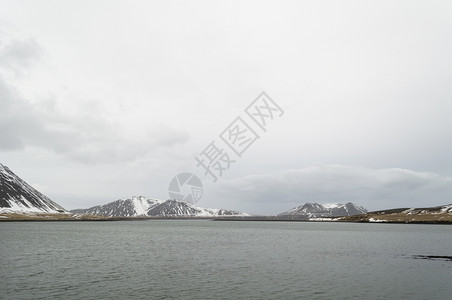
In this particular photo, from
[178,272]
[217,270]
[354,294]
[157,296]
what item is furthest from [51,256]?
[354,294]

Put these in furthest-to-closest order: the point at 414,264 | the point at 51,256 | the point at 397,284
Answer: the point at 51,256 → the point at 414,264 → the point at 397,284

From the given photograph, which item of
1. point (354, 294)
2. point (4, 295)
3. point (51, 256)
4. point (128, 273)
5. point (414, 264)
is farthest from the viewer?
point (51, 256)

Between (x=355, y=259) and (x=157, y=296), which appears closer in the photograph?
(x=157, y=296)

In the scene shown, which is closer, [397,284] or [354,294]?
[354,294]

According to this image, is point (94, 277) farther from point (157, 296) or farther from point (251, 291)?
point (251, 291)

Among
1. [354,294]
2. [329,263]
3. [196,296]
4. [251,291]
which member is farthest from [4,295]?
[329,263]

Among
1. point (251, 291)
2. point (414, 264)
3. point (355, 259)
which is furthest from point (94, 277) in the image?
point (414, 264)

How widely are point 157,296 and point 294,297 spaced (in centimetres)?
1728

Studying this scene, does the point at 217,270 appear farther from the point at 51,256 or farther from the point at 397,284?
the point at 51,256

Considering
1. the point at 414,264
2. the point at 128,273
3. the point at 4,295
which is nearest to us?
the point at 4,295

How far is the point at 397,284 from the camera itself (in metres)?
49.3

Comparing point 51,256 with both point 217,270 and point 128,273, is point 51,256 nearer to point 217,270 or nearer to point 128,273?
point 128,273

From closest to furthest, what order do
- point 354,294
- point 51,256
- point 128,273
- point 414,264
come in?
point 354,294 < point 128,273 < point 414,264 < point 51,256

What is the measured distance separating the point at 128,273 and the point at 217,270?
15712mm
